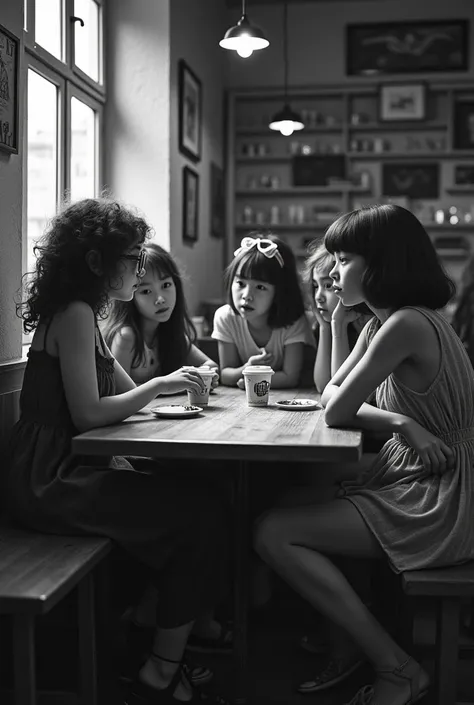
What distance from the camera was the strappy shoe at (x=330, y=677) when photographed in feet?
7.02

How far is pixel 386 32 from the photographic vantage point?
6.98 m

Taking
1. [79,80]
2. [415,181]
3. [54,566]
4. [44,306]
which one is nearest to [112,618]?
[54,566]

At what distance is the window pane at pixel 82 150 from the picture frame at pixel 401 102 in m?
3.67

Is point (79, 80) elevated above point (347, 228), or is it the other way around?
point (79, 80)

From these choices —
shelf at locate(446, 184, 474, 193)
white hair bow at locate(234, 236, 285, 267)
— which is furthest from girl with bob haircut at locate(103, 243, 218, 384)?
shelf at locate(446, 184, 474, 193)

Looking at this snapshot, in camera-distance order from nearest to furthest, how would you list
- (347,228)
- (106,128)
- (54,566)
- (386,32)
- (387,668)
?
(54,566) < (387,668) < (347,228) < (106,128) < (386,32)

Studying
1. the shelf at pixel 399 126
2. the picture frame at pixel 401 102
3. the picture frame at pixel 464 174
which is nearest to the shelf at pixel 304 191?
the shelf at pixel 399 126

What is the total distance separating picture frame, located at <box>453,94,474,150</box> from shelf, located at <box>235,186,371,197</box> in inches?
35.2

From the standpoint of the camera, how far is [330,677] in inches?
85.4

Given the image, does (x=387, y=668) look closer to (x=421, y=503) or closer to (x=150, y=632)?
(x=421, y=503)

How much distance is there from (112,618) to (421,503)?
114 cm

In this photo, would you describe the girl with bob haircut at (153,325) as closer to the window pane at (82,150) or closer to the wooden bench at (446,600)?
the window pane at (82,150)

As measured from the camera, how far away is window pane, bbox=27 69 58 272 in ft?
10.5

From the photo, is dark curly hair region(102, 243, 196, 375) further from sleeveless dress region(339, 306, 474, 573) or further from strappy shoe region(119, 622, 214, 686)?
sleeveless dress region(339, 306, 474, 573)
